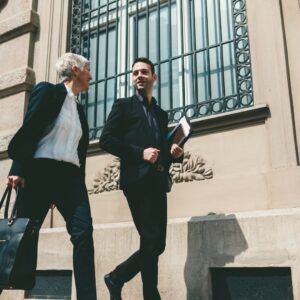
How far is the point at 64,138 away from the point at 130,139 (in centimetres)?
51

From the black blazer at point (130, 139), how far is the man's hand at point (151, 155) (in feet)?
0.16

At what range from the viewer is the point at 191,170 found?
436cm

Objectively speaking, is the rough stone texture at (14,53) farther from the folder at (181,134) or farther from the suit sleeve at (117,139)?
the folder at (181,134)

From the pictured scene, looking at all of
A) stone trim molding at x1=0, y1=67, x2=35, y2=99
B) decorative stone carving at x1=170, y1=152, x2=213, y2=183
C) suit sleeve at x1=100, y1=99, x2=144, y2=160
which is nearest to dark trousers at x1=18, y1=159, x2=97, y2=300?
suit sleeve at x1=100, y1=99, x2=144, y2=160

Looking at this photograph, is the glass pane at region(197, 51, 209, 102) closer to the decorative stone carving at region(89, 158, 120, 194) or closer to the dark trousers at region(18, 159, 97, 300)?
the decorative stone carving at region(89, 158, 120, 194)

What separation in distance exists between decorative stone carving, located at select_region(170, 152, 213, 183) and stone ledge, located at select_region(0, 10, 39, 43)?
3.19 m

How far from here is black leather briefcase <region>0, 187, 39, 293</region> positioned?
2.68 m

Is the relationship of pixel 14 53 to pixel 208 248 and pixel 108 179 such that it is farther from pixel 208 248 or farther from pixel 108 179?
pixel 208 248

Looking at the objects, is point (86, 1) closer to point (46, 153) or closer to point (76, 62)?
point (76, 62)

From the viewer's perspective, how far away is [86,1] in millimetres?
6082

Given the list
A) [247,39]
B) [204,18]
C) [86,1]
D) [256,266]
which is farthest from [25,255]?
[86,1]

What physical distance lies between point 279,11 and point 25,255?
10.3ft

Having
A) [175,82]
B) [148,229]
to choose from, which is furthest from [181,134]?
[175,82]

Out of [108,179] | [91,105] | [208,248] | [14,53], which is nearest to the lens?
[208,248]
